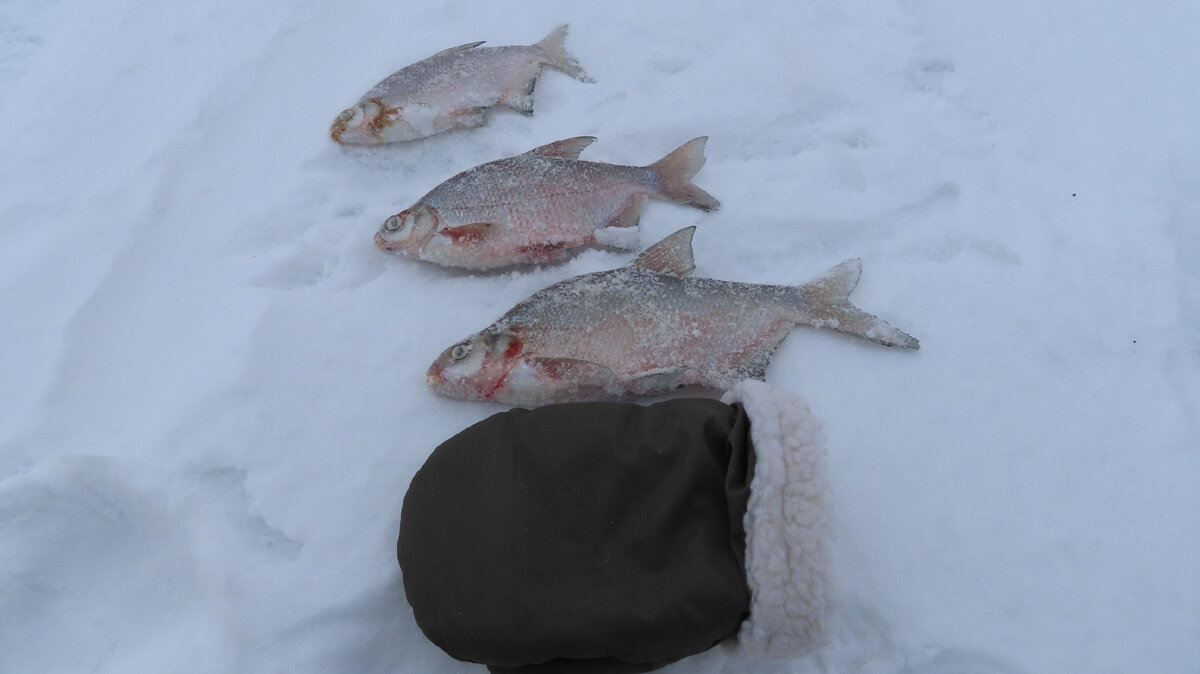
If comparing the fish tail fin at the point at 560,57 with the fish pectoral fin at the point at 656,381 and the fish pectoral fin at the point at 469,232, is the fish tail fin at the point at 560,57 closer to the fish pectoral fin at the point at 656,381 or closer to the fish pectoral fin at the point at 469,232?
the fish pectoral fin at the point at 469,232

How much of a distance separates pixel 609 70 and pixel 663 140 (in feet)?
1.46

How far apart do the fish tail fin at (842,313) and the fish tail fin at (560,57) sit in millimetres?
1393

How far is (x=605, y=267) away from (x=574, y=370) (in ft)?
1.74

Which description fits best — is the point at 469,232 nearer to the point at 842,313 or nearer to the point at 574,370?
the point at 574,370

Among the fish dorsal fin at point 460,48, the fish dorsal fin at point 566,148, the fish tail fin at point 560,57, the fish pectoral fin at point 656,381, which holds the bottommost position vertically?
the fish pectoral fin at point 656,381

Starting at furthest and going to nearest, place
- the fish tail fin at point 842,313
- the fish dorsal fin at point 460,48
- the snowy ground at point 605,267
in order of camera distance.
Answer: the fish dorsal fin at point 460,48
the fish tail fin at point 842,313
the snowy ground at point 605,267

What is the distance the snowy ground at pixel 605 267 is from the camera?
212 centimetres

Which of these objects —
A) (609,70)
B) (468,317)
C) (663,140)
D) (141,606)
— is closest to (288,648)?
(141,606)

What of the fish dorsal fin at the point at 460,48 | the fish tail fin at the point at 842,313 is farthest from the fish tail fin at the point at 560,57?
the fish tail fin at the point at 842,313

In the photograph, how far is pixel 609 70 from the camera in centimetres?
312

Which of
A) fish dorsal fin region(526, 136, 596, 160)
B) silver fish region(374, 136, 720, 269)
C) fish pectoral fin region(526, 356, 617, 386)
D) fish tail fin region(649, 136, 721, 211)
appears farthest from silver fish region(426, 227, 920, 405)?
fish dorsal fin region(526, 136, 596, 160)

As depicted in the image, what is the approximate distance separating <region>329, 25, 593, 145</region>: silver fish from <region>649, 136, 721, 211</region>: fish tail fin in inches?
26.3

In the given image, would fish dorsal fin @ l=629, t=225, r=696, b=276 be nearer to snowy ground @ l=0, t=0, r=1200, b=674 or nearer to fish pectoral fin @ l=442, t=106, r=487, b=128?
snowy ground @ l=0, t=0, r=1200, b=674

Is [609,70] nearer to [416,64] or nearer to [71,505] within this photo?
[416,64]
